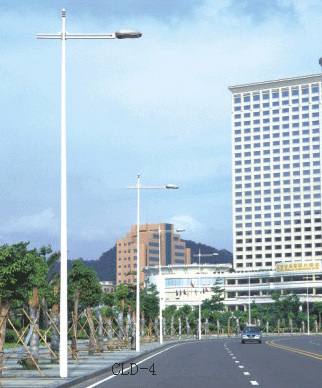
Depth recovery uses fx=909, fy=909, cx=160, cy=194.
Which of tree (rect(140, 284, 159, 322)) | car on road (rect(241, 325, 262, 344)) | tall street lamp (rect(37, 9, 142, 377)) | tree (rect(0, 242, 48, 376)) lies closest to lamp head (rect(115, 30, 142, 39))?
tall street lamp (rect(37, 9, 142, 377))

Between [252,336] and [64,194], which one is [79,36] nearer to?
[64,194]

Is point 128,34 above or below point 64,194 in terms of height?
above

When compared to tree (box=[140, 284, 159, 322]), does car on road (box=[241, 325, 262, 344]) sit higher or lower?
lower

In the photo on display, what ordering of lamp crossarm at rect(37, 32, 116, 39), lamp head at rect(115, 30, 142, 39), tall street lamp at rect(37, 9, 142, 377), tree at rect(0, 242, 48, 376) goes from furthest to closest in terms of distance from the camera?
lamp crossarm at rect(37, 32, 116, 39) → tall street lamp at rect(37, 9, 142, 377) → lamp head at rect(115, 30, 142, 39) → tree at rect(0, 242, 48, 376)

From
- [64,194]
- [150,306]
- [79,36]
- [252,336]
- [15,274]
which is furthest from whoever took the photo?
[150,306]

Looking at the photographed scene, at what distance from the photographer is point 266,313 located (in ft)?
584

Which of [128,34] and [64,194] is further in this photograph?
[64,194]

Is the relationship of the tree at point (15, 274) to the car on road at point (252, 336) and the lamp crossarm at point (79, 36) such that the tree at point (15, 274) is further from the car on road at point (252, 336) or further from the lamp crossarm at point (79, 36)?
the car on road at point (252, 336)

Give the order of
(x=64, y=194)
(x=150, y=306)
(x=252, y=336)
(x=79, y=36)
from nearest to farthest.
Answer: (x=64, y=194) → (x=79, y=36) → (x=252, y=336) → (x=150, y=306)

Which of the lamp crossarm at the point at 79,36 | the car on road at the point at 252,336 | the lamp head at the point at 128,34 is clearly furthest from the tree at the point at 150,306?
the lamp head at the point at 128,34

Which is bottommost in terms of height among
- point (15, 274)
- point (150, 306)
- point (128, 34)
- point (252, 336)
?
point (252, 336)

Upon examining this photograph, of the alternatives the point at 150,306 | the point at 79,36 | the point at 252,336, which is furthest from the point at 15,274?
the point at 150,306

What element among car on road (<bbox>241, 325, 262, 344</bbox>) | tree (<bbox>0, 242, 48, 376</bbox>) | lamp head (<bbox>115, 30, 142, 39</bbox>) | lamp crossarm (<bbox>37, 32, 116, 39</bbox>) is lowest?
car on road (<bbox>241, 325, 262, 344</bbox>)

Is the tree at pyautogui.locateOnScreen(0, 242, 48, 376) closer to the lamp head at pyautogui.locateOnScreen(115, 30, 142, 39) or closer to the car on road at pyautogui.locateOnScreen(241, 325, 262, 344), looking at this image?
the lamp head at pyautogui.locateOnScreen(115, 30, 142, 39)
